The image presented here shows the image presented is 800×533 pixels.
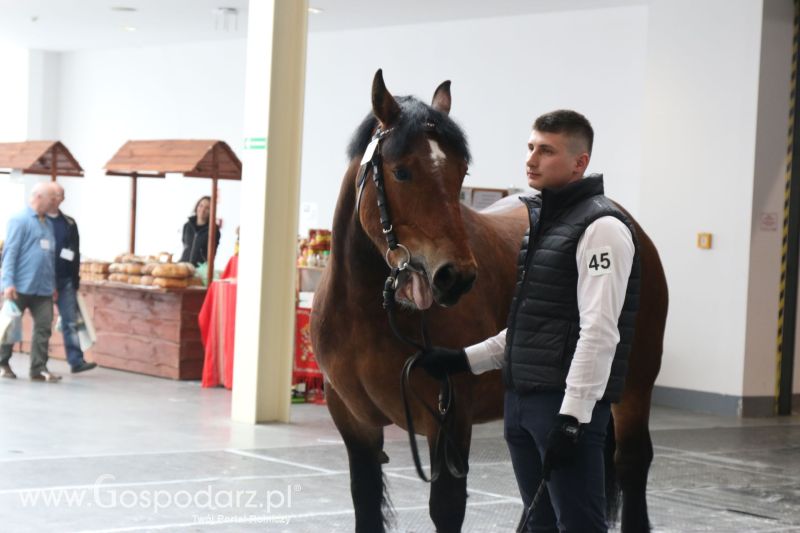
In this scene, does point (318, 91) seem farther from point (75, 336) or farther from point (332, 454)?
point (332, 454)

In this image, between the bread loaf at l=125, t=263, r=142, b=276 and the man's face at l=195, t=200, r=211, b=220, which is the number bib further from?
the man's face at l=195, t=200, r=211, b=220

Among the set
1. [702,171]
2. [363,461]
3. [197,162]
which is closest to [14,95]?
[197,162]

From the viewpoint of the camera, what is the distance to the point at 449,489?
391 centimetres

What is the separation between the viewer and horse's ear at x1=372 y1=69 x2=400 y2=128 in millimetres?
3682

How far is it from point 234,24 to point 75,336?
5.53 meters

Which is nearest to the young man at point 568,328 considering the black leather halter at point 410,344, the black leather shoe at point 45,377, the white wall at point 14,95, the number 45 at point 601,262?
the number 45 at point 601,262

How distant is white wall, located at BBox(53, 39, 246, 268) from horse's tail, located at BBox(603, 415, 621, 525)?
38.5 ft

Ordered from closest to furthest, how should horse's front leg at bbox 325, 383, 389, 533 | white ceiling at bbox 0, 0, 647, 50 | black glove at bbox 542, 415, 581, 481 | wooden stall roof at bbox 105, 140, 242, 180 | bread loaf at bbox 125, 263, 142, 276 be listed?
black glove at bbox 542, 415, 581, 481 → horse's front leg at bbox 325, 383, 389, 533 → wooden stall roof at bbox 105, 140, 242, 180 → bread loaf at bbox 125, 263, 142, 276 → white ceiling at bbox 0, 0, 647, 50

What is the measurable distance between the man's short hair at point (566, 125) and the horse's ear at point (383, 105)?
1.90ft

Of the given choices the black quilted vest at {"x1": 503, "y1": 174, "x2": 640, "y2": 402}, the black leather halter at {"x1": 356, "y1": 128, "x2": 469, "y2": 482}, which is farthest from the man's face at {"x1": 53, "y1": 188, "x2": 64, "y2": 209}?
the black quilted vest at {"x1": 503, "y1": 174, "x2": 640, "y2": 402}

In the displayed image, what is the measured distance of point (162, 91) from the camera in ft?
58.7

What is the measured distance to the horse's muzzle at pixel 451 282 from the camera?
3418mm

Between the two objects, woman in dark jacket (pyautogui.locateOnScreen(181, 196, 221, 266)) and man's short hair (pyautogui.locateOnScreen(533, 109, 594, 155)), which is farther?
woman in dark jacket (pyautogui.locateOnScreen(181, 196, 221, 266))

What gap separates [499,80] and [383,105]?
994 cm
